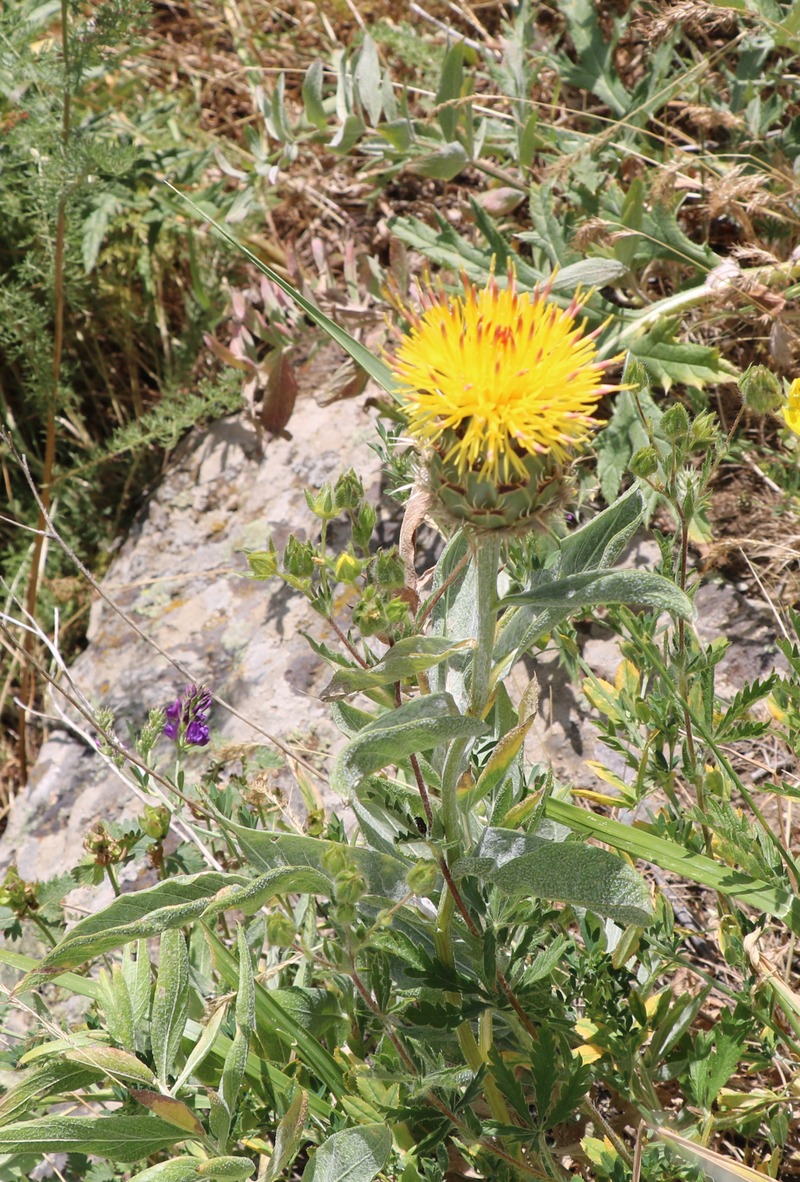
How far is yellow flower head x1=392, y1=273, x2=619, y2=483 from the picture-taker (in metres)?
1.22

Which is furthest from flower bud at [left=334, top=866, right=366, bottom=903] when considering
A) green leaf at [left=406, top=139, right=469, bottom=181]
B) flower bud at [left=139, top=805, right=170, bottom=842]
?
green leaf at [left=406, top=139, right=469, bottom=181]

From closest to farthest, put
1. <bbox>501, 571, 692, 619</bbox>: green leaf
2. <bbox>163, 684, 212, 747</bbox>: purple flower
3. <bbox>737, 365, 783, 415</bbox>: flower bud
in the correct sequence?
<bbox>501, 571, 692, 619</bbox>: green leaf < <bbox>737, 365, 783, 415</bbox>: flower bud < <bbox>163, 684, 212, 747</bbox>: purple flower

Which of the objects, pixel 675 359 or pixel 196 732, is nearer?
pixel 196 732

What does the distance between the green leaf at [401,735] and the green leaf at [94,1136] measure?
0.59 m

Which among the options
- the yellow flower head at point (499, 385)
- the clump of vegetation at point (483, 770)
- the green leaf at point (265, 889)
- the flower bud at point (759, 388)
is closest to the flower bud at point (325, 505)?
the clump of vegetation at point (483, 770)

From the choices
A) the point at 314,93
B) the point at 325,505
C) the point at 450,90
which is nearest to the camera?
the point at 325,505

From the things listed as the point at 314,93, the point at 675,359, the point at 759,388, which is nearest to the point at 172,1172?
the point at 759,388

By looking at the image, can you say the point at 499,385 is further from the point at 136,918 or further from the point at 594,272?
the point at 594,272

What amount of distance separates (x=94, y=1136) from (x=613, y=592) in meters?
1.05

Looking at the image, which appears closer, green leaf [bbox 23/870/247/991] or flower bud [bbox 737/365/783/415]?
green leaf [bbox 23/870/247/991]

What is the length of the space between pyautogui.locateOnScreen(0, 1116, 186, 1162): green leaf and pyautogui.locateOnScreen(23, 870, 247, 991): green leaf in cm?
19

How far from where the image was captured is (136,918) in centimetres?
149

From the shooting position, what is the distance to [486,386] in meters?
1.24

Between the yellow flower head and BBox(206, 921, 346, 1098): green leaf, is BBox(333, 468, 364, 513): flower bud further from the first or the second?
BBox(206, 921, 346, 1098): green leaf
